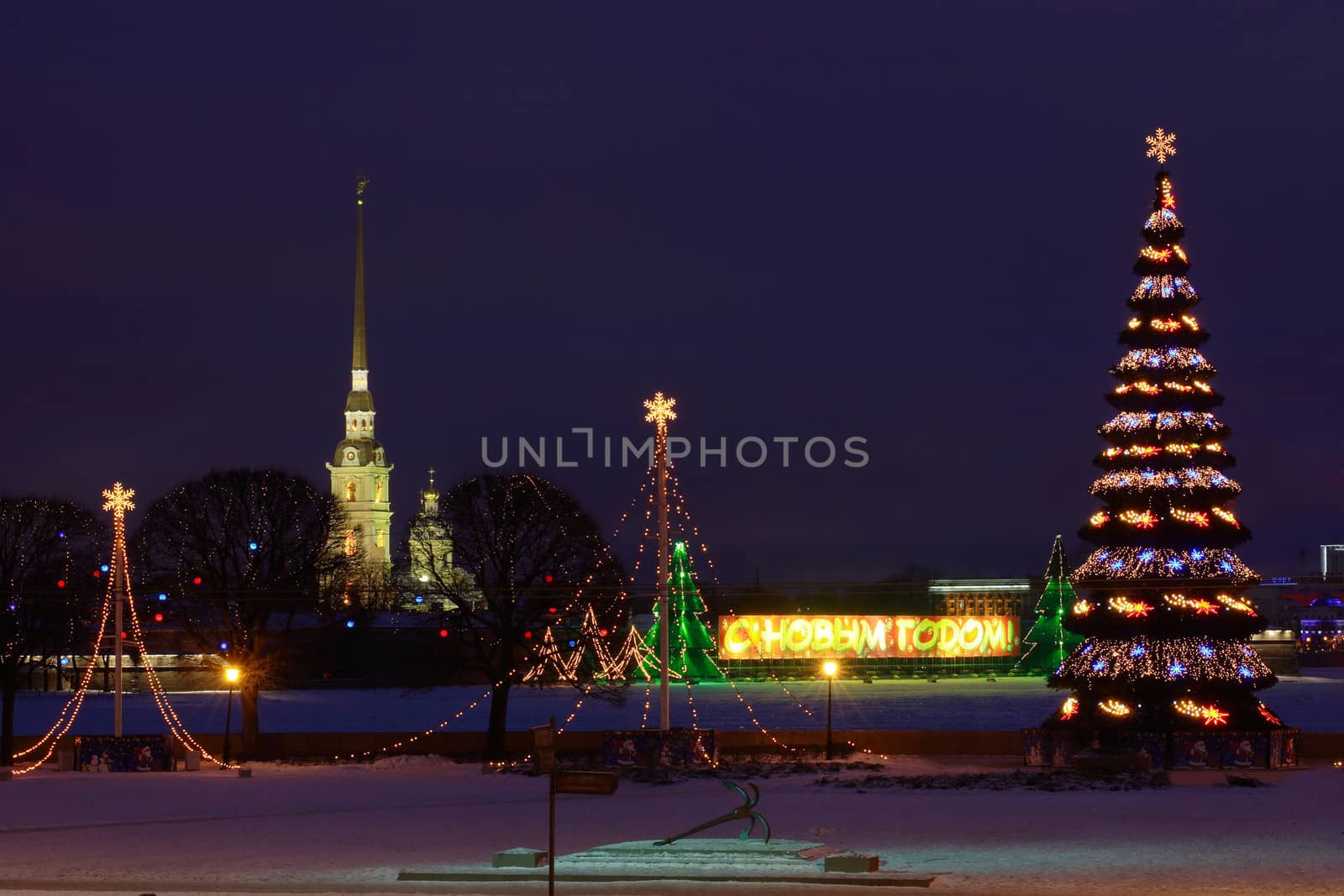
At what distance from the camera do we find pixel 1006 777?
42438 mm

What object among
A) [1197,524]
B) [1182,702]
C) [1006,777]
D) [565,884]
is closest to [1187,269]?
[1197,524]

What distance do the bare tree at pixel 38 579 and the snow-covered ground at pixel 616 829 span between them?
9343 millimetres

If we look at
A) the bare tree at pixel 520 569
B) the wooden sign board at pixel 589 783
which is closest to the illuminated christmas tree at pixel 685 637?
the bare tree at pixel 520 569

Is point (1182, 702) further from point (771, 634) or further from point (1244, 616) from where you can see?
point (771, 634)

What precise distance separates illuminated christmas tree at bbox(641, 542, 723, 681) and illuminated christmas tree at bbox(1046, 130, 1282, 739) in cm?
3892

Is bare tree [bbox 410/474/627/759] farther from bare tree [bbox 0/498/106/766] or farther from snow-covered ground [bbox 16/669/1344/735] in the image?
bare tree [bbox 0/498/106/766]

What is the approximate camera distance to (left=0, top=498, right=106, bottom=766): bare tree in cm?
5534

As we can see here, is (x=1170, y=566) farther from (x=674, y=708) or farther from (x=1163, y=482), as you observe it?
(x=674, y=708)

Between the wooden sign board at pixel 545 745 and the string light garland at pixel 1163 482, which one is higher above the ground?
the string light garland at pixel 1163 482

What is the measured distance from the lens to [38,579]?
199 ft

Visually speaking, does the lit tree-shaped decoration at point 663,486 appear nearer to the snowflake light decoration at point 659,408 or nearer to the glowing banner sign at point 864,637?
the snowflake light decoration at point 659,408

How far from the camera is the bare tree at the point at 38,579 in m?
55.3

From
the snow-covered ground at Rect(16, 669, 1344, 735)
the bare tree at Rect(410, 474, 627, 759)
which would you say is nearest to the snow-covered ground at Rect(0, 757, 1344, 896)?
the bare tree at Rect(410, 474, 627, 759)

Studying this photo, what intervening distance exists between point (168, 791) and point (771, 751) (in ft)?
54.2
